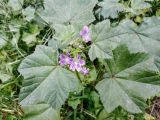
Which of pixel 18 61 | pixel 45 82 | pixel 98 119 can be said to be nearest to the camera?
pixel 45 82

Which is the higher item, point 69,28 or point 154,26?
point 69,28

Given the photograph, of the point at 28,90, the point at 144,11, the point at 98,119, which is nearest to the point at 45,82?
the point at 28,90

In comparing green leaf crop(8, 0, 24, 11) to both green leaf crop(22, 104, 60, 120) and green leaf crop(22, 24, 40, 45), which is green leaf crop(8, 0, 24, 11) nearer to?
green leaf crop(22, 24, 40, 45)

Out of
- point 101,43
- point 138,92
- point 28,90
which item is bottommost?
point 138,92

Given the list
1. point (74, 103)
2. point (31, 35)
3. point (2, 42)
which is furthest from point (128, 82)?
point (2, 42)

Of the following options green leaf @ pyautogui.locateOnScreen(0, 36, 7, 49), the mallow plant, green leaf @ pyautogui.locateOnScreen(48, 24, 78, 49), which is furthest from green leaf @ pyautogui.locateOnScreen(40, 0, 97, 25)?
green leaf @ pyautogui.locateOnScreen(0, 36, 7, 49)

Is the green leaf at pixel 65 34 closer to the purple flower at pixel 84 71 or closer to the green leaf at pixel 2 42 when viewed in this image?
the purple flower at pixel 84 71

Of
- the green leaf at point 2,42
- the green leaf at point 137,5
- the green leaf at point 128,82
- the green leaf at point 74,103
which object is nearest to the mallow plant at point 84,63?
the green leaf at point 128,82

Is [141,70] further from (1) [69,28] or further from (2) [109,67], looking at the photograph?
(1) [69,28]

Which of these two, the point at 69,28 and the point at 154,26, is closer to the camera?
the point at 69,28
